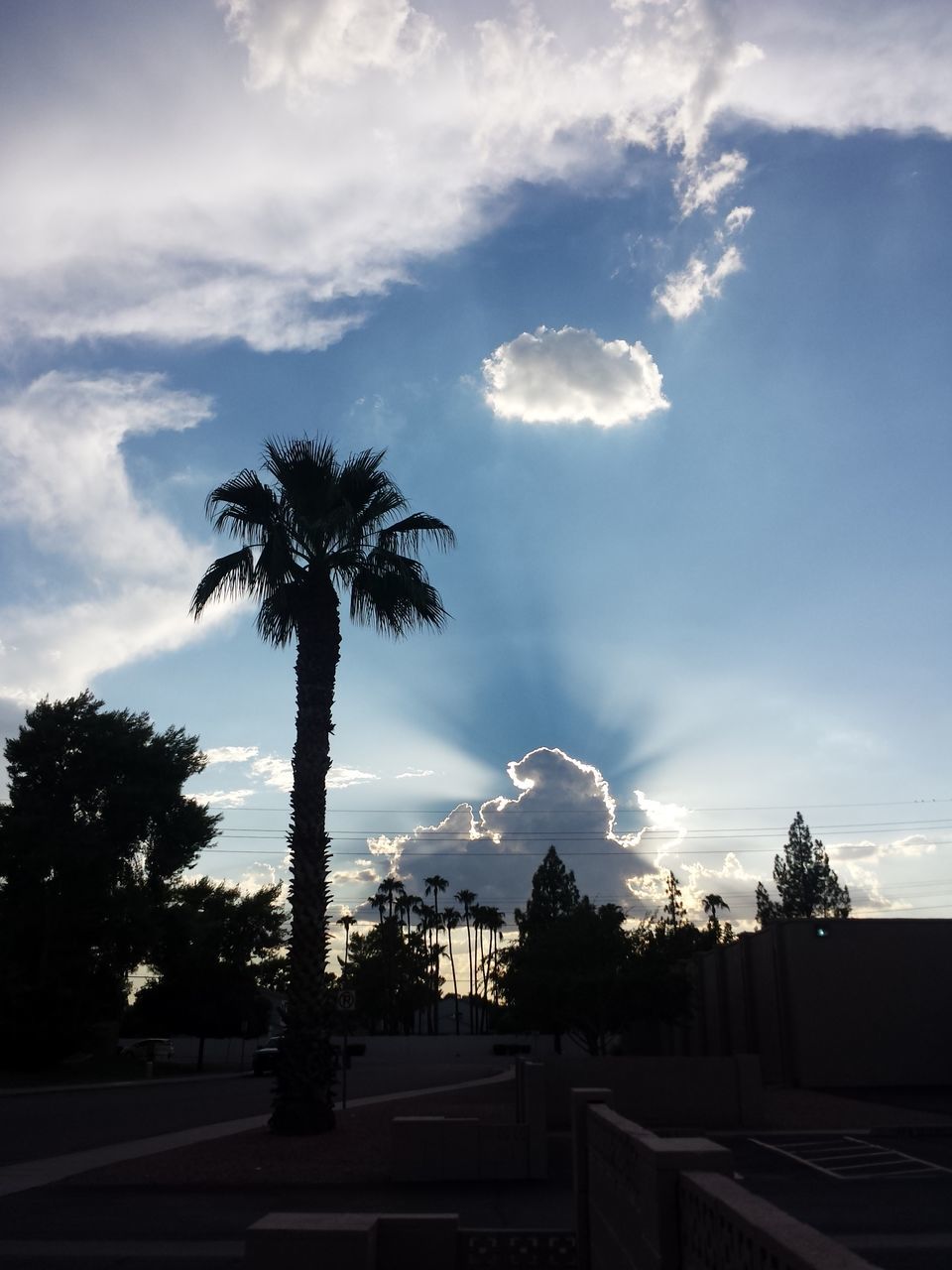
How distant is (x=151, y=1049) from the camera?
62.6m

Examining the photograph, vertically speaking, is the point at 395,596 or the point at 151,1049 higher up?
the point at 395,596

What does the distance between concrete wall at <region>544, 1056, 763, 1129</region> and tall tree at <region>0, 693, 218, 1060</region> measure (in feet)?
101

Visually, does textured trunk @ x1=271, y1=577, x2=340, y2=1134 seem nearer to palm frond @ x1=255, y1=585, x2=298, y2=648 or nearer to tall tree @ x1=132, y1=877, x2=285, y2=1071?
palm frond @ x1=255, y1=585, x2=298, y2=648

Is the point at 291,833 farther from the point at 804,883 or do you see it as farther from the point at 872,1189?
the point at 804,883

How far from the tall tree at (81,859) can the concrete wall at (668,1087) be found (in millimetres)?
30643

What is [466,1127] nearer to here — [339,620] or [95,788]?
[339,620]

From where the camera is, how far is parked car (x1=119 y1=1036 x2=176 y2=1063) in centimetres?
6233

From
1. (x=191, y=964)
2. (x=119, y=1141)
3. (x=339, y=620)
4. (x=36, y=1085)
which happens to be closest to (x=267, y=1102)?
(x=119, y=1141)

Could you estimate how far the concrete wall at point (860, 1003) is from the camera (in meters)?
35.1

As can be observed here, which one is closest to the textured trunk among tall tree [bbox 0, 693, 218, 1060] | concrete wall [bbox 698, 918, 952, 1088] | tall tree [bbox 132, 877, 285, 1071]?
concrete wall [bbox 698, 918, 952, 1088]

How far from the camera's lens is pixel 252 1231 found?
6121 mm

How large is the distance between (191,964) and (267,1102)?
25931 millimetres

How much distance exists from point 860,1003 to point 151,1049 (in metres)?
43.2

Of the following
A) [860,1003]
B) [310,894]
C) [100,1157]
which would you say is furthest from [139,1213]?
[860,1003]
